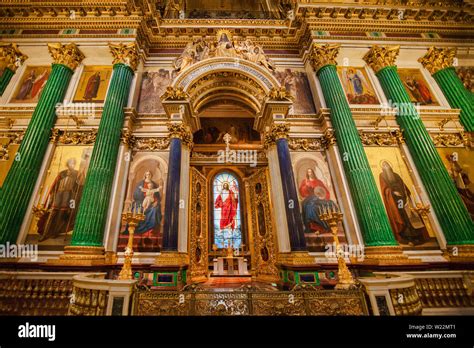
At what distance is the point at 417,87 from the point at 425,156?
10.4ft

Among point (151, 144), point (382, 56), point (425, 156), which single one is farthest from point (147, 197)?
point (382, 56)

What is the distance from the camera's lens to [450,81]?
768cm

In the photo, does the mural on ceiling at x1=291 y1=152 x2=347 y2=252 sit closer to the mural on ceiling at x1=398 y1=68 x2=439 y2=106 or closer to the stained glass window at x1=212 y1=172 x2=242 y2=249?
the stained glass window at x1=212 y1=172 x2=242 y2=249

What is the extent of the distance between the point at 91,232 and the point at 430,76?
12801 millimetres

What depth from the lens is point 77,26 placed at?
25.6 feet

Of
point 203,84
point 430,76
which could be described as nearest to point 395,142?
point 430,76

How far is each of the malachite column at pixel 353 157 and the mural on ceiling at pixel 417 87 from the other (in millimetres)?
2919

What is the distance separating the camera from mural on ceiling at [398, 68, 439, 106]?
7.62 metres

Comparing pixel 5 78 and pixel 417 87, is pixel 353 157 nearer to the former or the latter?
pixel 417 87

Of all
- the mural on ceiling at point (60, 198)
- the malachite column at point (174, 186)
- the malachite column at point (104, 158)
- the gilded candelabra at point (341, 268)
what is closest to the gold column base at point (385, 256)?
the gilded candelabra at point (341, 268)

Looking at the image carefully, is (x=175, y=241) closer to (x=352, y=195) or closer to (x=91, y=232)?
(x=91, y=232)

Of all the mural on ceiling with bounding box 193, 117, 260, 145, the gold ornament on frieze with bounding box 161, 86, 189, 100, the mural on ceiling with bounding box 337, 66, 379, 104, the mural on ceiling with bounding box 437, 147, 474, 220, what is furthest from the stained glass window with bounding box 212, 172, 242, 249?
the mural on ceiling with bounding box 437, 147, 474, 220

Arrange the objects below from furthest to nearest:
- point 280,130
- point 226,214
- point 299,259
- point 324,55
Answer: point 226,214
point 324,55
point 280,130
point 299,259

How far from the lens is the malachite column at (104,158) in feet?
17.4
